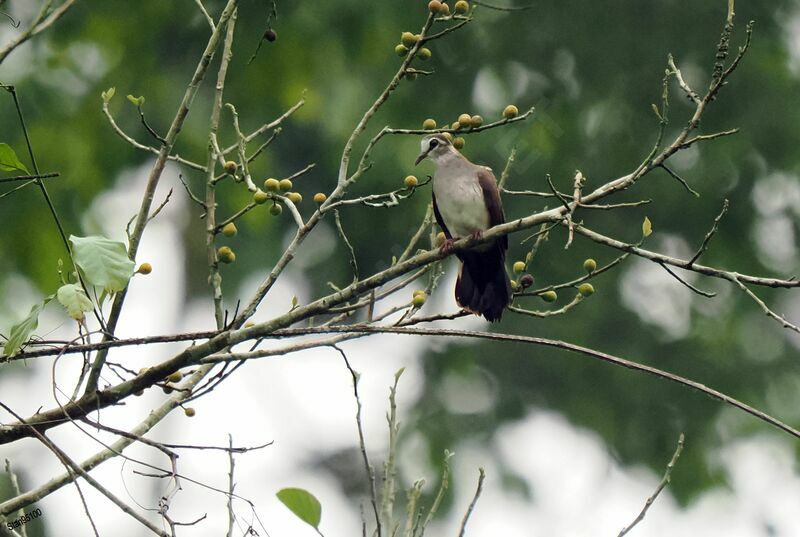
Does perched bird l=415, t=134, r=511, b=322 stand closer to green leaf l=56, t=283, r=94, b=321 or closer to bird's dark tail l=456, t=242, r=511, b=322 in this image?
bird's dark tail l=456, t=242, r=511, b=322

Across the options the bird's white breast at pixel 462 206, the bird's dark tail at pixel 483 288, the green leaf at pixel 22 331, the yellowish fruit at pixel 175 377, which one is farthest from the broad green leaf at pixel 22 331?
the bird's white breast at pixel 462 206

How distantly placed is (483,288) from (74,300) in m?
2.43

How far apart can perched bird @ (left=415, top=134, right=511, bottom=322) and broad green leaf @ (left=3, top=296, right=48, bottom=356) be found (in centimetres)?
228

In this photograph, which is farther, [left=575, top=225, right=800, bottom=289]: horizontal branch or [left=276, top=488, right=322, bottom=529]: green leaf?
[left=575, top=225, right=800, bottom=289]: horizontal branch

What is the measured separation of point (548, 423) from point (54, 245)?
5.87m

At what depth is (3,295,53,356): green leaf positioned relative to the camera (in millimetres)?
2406

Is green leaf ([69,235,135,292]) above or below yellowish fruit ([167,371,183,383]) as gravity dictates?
above

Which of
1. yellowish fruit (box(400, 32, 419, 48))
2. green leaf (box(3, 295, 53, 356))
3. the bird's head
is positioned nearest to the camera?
green leaf (box(3, 295, 53, 356))

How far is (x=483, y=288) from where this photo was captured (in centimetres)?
457

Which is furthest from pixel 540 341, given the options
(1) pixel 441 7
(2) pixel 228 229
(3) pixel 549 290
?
(1) pixel 441 7

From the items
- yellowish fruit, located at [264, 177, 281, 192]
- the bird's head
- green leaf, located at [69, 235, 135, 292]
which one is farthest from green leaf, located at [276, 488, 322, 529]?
the bird's head

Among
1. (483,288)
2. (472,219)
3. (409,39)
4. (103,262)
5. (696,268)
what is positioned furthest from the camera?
(472,219)

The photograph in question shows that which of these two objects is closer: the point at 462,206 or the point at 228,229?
the point at 228,229

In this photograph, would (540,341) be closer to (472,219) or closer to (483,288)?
(483,288)
